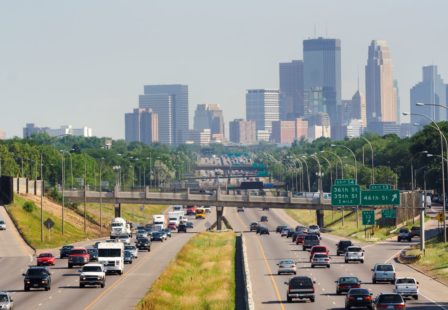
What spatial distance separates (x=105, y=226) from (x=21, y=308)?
12492cm

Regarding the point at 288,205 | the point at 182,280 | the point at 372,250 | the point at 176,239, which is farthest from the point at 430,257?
the point at 288,205

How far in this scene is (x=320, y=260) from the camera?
4156 inches

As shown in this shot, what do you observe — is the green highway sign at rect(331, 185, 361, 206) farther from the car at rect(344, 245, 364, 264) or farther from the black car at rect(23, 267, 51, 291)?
the black car at rect(23, 267, 51, 291)

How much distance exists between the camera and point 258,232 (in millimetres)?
181250

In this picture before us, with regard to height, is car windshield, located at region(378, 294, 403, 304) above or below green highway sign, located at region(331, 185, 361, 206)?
below

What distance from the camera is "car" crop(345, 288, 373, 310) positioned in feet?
218

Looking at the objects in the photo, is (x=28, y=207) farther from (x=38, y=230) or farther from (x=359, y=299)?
(x=359, y=299)

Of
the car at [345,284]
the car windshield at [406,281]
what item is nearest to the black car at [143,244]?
the car at [345,284]

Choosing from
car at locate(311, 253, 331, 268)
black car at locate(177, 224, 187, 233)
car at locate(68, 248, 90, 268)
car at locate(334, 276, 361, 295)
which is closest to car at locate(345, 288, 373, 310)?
car at locate(334, 276, 361, 295)

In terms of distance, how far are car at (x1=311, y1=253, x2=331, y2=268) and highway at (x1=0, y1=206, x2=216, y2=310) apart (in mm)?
11617

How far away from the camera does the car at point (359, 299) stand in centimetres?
6638

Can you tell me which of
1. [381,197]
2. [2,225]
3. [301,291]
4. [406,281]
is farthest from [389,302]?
[2,225]

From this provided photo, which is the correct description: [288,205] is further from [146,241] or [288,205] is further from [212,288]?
[212,288]

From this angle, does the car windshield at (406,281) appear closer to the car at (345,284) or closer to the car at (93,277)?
the car at (345,284)
